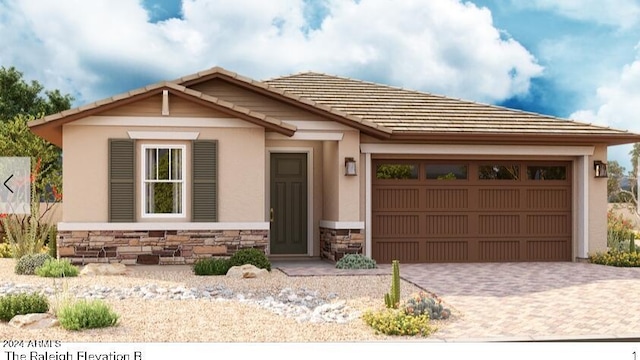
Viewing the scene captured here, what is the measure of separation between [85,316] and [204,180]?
643cm

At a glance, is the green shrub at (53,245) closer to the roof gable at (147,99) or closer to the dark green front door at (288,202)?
the roof gable at (147,99)

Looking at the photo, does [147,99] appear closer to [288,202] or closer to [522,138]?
[288,202]

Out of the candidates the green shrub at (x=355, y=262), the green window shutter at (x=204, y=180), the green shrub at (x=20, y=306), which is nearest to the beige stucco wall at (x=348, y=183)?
the green shrub at (x=355, y=262)

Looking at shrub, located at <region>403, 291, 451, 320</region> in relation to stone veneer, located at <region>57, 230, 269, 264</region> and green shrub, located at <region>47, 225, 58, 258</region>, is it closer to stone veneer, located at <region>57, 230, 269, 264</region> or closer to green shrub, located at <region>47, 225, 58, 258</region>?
stone veneer, located at <region>57, 230, 269, 264</region>

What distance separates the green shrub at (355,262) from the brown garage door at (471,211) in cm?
143

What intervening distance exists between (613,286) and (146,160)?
8.77 metres

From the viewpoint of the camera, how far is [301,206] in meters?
17.4

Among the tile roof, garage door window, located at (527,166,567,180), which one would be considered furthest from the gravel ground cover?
→ garage door window, located at (527,166,567,180)

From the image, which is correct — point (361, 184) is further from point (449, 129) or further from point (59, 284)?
point (59, 284)

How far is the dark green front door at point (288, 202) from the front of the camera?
1720 centimetres

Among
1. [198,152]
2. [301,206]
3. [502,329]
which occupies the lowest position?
[502,329]

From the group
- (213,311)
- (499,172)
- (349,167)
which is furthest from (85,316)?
(499,172)

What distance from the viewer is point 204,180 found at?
1509 cm

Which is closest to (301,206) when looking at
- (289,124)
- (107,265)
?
(289,124)
